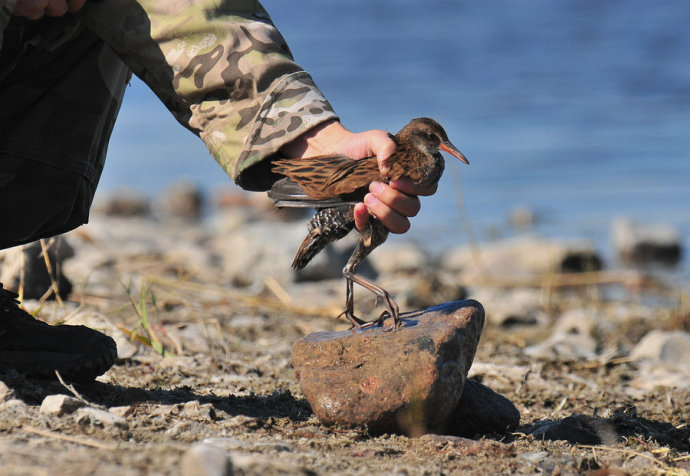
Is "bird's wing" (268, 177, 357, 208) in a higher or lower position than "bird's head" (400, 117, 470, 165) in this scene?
lower

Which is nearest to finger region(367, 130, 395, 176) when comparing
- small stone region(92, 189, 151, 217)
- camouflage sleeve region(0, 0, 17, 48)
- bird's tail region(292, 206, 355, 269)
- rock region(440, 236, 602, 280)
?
bird's tail region(292, 206, 355, 269)

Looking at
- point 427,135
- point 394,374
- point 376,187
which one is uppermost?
point 427,135

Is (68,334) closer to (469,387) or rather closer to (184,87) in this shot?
(184,87)

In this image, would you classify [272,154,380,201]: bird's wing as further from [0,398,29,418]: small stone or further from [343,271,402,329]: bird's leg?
[0,398,29,418]: small stone

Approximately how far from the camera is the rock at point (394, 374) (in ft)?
10.2

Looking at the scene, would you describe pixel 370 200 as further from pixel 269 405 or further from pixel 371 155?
pixel 269 405

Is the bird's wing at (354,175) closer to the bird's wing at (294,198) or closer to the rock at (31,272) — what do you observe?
the bird's wing at (294,198)

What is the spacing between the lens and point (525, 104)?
1778 cm

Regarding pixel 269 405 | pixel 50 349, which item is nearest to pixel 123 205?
pixel 50 349

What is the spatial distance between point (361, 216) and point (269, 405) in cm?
90

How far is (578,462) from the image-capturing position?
2.94 meters

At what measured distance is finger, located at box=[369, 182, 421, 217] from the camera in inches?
121

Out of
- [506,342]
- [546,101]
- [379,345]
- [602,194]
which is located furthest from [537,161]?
[379,345]

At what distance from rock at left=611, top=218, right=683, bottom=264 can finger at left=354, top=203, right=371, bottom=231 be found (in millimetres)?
7396
